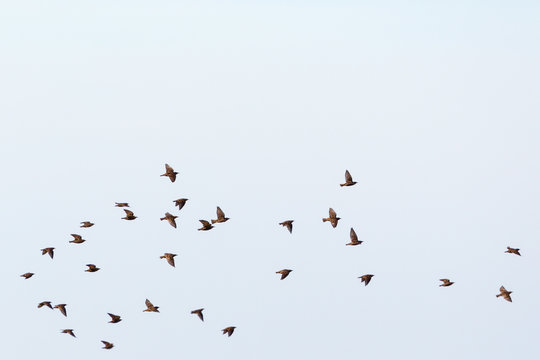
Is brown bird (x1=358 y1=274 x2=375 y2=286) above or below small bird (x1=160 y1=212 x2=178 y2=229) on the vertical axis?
below

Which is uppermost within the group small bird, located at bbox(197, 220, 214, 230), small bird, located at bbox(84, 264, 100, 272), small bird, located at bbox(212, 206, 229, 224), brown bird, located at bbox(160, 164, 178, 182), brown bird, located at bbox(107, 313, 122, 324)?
brown bird, located at bbox(160, 164, 178, 182)

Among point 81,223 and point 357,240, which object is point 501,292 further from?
point 81,223

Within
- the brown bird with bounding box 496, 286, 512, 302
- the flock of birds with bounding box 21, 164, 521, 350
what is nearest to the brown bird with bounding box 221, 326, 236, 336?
the flock of birds with bounding box 21, 164, 521, 350

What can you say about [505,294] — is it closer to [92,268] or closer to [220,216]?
[220,216]

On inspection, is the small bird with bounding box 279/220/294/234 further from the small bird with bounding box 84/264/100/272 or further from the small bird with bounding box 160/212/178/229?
the small bird with bounding box 84/264/100/272

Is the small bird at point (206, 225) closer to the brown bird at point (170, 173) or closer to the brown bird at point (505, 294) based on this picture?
the brown bird at point (170, 173)

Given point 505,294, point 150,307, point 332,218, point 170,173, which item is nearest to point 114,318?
point 150,307

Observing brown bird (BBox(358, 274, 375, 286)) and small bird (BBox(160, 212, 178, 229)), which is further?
brown bird (BBox(358, 274, 375, 286))

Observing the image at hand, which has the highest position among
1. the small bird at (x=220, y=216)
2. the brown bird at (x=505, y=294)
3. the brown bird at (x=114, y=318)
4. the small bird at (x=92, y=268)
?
the small bird at (x=220, y=216)

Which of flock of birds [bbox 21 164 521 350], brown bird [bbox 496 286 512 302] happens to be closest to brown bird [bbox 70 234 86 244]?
flock of birds [bbox 21 164 521 350]

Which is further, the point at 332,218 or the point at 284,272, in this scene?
the point at 284,272

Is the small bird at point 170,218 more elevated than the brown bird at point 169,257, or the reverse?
the small bird at point 170,218

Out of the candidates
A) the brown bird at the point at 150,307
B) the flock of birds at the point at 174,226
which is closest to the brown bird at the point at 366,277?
the flock of birds at the point at 174,226

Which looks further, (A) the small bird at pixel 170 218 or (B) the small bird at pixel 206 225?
(B) the small bird at pixel 206 225
